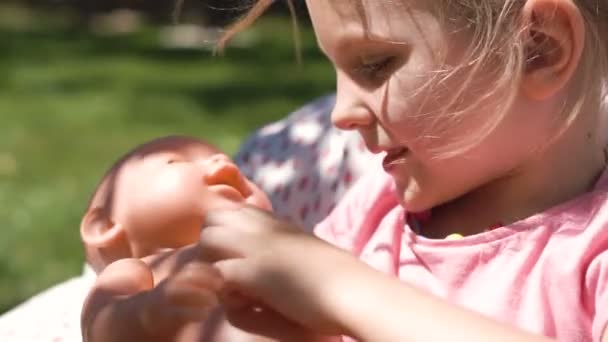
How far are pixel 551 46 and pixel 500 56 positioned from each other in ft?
0.25

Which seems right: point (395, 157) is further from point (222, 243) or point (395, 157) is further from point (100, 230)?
point (100, 230)

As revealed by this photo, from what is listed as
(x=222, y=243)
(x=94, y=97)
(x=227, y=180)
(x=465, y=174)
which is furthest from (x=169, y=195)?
(x=94, y=97)

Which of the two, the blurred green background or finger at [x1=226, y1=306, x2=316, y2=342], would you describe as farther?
the blurred green background

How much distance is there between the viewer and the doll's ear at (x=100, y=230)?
6.75ft

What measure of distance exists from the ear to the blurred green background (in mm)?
2193

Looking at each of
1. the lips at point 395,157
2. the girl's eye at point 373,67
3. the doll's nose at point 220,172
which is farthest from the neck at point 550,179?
the doll's nose at point 220,172

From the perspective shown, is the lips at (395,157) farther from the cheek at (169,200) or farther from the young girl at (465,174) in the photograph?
the cheek at (169,200)

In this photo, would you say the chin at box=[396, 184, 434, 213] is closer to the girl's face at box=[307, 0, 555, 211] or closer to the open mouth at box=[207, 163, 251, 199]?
the girl's face at box=[307, 0, 555, 211]

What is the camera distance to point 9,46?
25.0ft

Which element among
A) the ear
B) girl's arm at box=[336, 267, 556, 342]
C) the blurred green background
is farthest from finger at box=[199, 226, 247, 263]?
the blurred green background

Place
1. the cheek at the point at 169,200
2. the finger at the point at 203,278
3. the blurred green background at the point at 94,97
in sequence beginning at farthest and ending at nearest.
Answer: the blurred green background at the point at 94,97, the cheek at the point at 169,200, the finger at the point at 203,278

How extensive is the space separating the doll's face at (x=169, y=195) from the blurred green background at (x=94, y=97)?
1577 mm

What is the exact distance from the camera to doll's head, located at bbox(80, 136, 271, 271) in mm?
2010

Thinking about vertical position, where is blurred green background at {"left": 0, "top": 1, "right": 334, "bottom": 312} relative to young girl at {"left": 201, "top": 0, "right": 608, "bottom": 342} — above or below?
below
